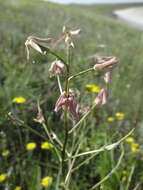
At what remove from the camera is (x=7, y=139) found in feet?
8.64

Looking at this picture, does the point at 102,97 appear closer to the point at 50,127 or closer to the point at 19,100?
the point at 50,127

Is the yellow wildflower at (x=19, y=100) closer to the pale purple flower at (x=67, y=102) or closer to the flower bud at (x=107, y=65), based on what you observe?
the pale purple flower at (x=67, y=102)

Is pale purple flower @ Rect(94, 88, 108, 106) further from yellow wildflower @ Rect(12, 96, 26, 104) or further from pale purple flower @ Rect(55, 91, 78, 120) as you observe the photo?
yellow wildflower @ Rect(12, 96, 26, 104)

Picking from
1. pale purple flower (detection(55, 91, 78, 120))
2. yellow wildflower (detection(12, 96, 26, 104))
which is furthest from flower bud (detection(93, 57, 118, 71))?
yellow wildflower (detection(12, 96, 26, 104))

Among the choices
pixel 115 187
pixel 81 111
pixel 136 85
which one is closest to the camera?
pixel 81 111

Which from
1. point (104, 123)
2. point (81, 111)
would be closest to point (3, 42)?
point (104, 123)

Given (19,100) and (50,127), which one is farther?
(19,100)

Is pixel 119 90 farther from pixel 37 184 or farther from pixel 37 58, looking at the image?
pixel 37 58

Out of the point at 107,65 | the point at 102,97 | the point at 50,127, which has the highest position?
the point at 107,65

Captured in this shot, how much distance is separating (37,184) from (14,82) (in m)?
1.53

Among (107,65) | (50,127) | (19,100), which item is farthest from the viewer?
(19,100)

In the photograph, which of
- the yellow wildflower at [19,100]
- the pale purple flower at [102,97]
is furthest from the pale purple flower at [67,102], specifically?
the yellow wildflower at [19,100]

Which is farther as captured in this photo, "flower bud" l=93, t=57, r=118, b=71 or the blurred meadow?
the blurred meadow

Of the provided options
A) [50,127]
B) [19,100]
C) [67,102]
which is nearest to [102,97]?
[67,102]
